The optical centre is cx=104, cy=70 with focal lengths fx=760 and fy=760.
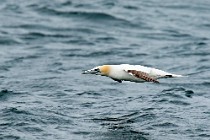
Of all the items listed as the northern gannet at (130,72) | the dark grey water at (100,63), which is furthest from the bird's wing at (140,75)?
the dark grey water at (100,63)

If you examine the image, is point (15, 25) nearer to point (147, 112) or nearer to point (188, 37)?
point (188, 37)

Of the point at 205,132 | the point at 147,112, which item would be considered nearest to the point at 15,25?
the point at 147,112

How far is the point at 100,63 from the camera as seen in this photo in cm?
2894

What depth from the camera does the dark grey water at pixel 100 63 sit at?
20.4 metres

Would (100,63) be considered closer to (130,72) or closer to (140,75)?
(130,72)

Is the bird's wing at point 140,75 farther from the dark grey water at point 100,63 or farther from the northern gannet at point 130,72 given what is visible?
the dark grey water at point 100,63

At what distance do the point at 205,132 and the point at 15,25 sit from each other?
59.3 ft

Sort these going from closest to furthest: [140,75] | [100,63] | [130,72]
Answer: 1. [140,75]
2. [130,72]
3. [100,63]

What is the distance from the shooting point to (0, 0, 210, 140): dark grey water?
20375 mm

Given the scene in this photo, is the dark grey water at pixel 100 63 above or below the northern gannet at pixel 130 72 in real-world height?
below

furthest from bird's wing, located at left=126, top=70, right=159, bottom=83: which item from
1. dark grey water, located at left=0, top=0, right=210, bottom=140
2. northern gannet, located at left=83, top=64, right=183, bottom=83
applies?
dark grey water, located at left=0, top=0, right=210, bottom=140

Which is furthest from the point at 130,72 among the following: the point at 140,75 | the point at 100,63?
the point at 100,63

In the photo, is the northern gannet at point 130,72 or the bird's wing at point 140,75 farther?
the northern gannet at point 130,72

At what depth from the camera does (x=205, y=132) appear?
19.6 metres
